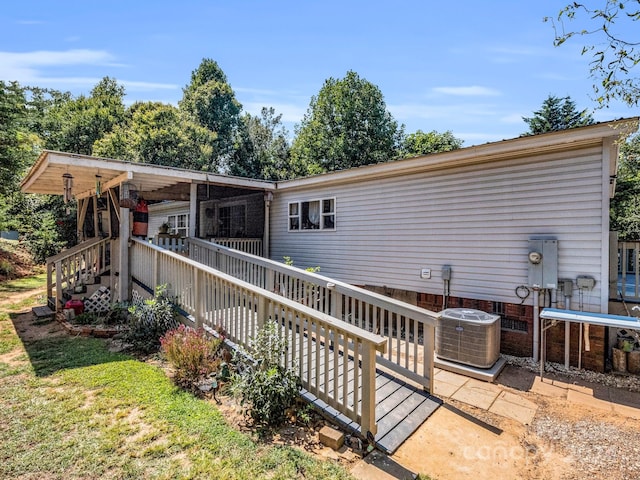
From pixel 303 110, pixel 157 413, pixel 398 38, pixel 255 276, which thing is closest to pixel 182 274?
pixel 255 276

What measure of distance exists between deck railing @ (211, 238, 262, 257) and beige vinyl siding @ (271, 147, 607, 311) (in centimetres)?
194

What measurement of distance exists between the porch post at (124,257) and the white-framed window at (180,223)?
6.03 meters

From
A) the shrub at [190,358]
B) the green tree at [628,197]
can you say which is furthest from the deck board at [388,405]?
the green tree at [628,197]

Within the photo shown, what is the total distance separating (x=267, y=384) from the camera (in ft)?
11.1

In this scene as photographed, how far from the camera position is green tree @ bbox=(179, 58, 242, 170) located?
82.0 ft

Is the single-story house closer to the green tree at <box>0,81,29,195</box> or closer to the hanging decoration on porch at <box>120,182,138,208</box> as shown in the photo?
the hanging decoration on porch at <box>120,182,138,208</box>

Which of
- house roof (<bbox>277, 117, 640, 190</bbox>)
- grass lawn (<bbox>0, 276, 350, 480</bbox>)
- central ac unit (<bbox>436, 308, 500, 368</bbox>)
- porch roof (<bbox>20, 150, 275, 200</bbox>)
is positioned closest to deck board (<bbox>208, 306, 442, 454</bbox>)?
grass lawn (<bbox>0, 276, 350, 480</bbox>)

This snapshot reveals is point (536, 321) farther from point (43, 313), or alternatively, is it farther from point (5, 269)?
point (5, 269)

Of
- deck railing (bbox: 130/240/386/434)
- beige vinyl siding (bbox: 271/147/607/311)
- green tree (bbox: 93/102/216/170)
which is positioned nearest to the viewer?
deck railing (bbox: 130/240/386/434)

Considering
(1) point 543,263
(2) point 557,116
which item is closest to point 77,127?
(1) point 543,263

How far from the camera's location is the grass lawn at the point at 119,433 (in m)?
2.65

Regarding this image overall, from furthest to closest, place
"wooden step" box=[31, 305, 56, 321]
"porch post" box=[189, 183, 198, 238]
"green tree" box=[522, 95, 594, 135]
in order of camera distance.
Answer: "green tree" box=[522, 95, 594, 135] < "porch post" box=[189, 183, 198, 238] < "wooden step" box=[31, 305, 56, 321]

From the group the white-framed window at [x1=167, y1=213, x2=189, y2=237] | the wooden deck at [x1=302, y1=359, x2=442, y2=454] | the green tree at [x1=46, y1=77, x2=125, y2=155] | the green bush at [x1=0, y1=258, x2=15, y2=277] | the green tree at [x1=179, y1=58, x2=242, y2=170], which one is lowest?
the wooden deck at [x1=302, y1=359, x2=442, y2=454]

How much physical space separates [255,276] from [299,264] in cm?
251
